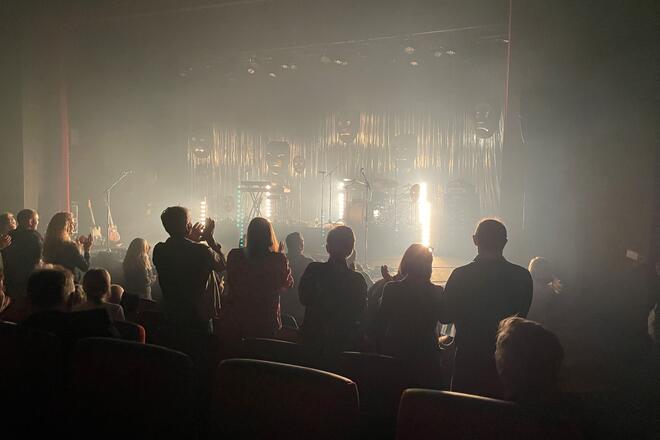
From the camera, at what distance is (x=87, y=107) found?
11.0 m

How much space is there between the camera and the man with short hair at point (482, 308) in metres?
2.43

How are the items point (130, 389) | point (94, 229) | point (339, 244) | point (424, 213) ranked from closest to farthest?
point (130, 389) → point (339, 244) → point (94, 229) → point (424, 213)

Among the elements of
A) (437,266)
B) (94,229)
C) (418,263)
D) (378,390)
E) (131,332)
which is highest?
(418,263)

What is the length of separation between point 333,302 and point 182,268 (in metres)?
0.98

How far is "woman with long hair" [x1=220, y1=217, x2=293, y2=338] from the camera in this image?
2.90m

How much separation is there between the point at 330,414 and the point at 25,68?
9.45m

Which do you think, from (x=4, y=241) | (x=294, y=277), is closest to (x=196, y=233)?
(x=294, y=277)

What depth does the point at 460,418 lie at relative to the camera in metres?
1.45

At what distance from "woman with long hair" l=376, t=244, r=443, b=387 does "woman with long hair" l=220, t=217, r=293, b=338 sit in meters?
0.69

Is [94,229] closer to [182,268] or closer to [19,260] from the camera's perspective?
[19,260]

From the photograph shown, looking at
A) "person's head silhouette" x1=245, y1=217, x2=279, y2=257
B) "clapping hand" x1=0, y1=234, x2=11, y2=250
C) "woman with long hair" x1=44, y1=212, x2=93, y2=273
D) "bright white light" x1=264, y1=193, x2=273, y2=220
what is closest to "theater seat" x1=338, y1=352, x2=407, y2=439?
"person's head silhouette" x1=245, y1=217, x2=279, y2=257

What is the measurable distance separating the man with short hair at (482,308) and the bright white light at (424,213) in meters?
9.71

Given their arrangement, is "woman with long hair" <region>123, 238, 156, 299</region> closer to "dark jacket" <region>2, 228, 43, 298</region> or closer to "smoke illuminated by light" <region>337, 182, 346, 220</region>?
"dark jacket" <region>2, 228, 43, 298</region>

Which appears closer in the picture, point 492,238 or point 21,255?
point 492,238
